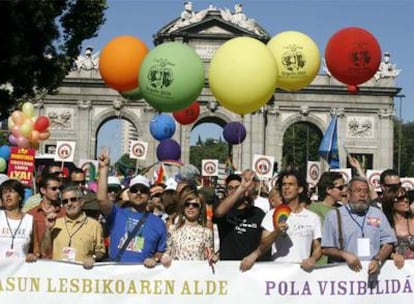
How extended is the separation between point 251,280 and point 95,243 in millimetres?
1522

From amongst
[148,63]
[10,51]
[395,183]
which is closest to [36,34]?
[10,51]

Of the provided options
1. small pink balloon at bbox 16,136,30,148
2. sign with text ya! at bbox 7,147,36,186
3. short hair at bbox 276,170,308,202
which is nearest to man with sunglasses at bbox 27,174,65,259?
short hair at bbox 276,170,308,202

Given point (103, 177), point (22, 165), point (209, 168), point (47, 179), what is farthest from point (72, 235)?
point (209, 168)

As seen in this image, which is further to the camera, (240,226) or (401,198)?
(401,198)

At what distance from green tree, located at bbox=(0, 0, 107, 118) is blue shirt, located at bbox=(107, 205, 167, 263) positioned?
35.3 feet

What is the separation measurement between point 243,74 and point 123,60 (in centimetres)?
205

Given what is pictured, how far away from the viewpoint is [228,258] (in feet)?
25.5

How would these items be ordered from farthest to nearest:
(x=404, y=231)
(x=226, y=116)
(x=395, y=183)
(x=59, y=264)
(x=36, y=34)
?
(x=226, y=116)
(x=36, y=34)
(x=395, y=183)
(x=404, y=231)
(x=59, y=264)

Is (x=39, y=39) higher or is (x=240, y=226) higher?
(x=39, y=39)

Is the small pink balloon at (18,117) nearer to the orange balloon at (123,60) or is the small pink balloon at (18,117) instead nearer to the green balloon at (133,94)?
the green balloon at (133,94)

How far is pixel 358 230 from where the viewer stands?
745 centimetres

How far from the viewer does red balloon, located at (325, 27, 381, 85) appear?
38.8ft

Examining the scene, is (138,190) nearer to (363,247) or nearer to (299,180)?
(299,180)

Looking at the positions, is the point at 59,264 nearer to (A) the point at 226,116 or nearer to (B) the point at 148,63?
(B) the point at 148,63
